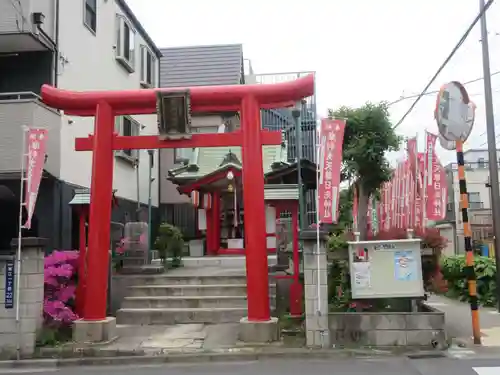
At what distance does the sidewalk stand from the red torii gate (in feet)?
13.1

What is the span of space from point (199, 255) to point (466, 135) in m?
12.2

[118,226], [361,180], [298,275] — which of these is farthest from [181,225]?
[298,275]

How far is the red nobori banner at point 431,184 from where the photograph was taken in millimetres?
11781

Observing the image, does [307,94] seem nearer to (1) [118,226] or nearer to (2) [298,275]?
(2) [298,275]

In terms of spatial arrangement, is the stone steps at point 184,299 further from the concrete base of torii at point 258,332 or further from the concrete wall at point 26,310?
the concrete wall at point 26,310

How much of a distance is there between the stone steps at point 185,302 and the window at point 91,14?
885cm

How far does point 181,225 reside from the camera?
22.7 meters

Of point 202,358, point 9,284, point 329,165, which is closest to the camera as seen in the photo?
point 202,358

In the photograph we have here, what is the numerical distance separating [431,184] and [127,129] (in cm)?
1150

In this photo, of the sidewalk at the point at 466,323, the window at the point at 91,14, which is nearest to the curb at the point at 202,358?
the sidewalk at the point at 466,323

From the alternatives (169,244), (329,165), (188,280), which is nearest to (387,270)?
(329,165)

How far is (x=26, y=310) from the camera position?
916cm

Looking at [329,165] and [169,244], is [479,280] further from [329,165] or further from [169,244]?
[169,244]

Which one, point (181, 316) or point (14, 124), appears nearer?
point (181, 316)
